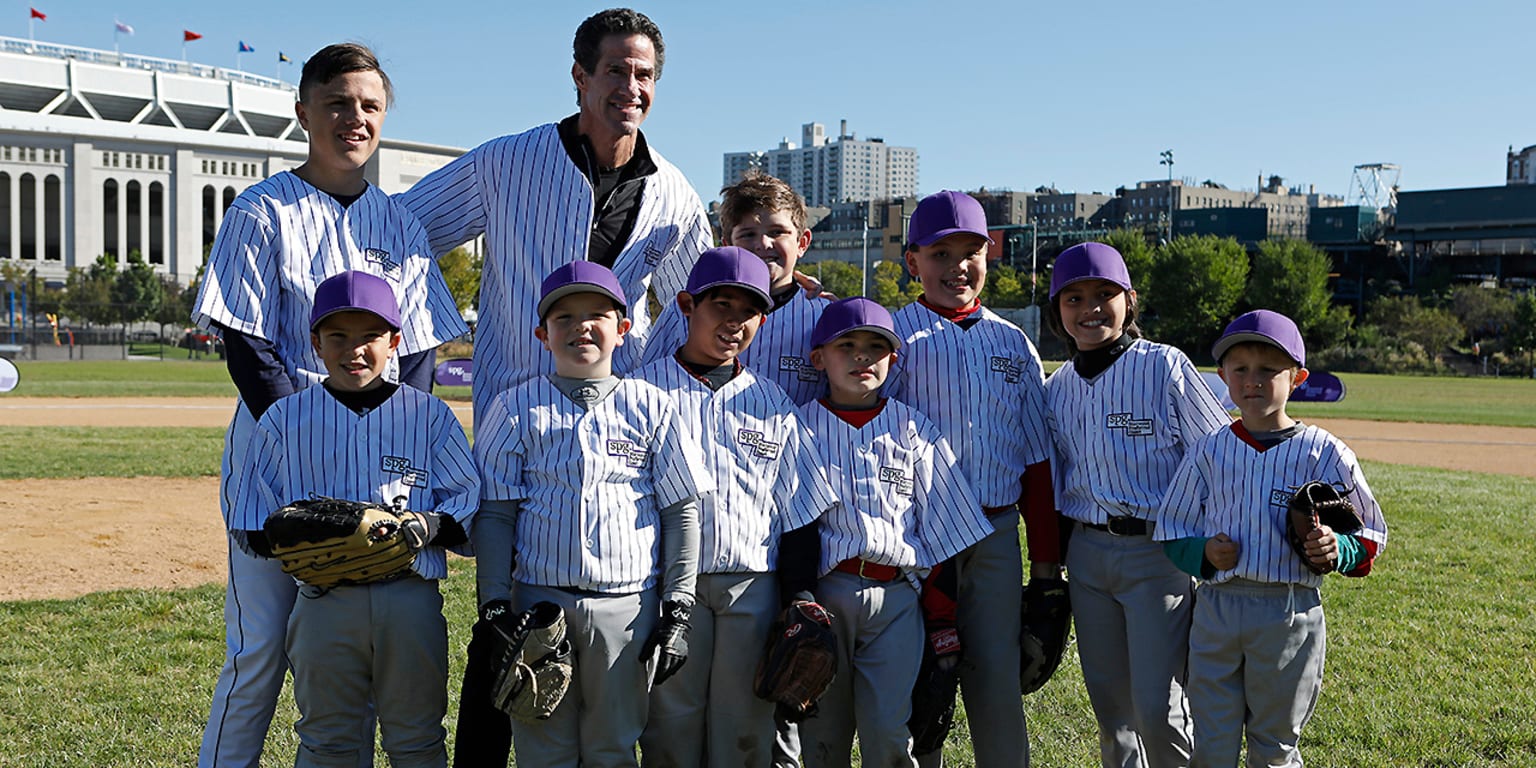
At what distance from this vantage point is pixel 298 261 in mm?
3139

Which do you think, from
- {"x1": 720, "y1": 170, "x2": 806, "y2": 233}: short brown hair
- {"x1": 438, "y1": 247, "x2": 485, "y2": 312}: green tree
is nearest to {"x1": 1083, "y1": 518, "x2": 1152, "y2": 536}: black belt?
{"x1": 720, "y1": 170, "x2": 806, "y2": 233}: short brown hair

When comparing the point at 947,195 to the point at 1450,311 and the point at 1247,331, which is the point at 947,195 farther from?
the point at 1450,311

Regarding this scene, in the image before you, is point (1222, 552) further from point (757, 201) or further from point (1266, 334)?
point (757, 201)

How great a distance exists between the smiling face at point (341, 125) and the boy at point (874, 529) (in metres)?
1.45

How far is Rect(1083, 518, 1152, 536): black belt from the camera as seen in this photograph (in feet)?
11.4

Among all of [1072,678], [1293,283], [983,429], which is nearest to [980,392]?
[983,429]

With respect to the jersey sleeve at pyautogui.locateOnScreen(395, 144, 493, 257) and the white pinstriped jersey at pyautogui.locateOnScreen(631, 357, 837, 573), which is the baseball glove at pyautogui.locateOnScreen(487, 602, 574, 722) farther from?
the jersey sleeve at pyautogui.locateOnScreen(395, 144, 493, 257)

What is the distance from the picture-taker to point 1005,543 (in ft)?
11.8

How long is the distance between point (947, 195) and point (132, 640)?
186 inches

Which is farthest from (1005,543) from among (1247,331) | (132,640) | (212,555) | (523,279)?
(212,555)

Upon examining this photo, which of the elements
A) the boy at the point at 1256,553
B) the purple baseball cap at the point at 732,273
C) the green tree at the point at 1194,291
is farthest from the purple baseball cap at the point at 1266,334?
the green tree at the point at 1194,291

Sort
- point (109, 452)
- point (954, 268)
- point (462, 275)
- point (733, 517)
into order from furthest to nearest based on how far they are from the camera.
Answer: point (462, 275), point (109, 452), point (954, 268), point (733, 517)

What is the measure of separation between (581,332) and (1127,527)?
5.82 feet

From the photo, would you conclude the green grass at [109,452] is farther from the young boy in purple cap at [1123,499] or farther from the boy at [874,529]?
the young boy in purple cap at [1123,499]
